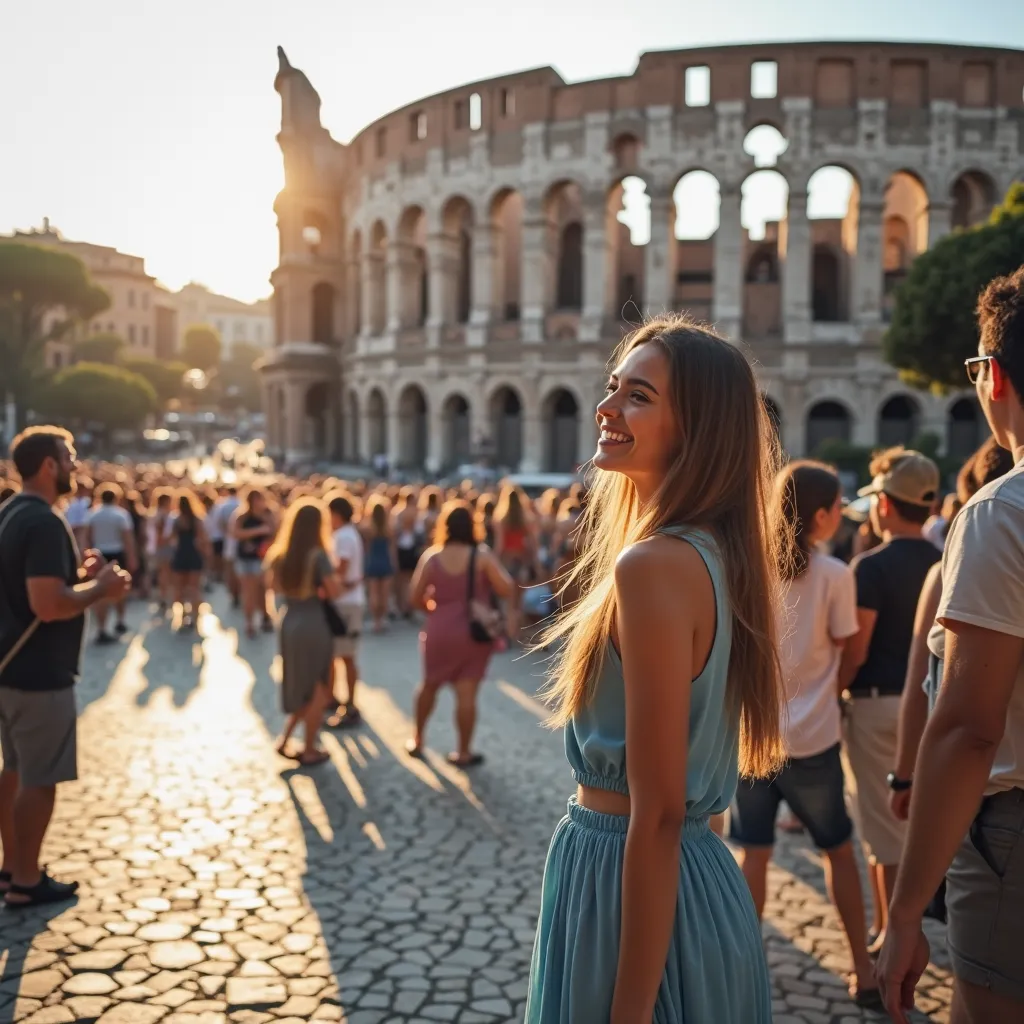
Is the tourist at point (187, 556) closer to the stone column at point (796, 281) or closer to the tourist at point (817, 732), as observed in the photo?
the tourist at point (817, 732)

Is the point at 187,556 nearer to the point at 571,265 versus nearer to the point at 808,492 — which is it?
the point at 808,492

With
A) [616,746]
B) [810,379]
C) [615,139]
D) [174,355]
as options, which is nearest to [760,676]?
[616,746]

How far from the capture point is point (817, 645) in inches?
157

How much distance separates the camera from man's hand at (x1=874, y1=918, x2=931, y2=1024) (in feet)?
6.66

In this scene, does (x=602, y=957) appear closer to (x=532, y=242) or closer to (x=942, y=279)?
(x=942, y=279)

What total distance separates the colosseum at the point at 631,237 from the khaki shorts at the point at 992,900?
28957 mm

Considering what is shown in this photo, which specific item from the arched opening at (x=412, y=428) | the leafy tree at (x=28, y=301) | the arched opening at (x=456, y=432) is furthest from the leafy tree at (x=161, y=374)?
the arched opening at (x=456, y=432)

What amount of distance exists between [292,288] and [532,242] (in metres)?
14.3

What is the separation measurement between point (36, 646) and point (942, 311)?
1945 cm

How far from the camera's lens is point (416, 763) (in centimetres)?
697

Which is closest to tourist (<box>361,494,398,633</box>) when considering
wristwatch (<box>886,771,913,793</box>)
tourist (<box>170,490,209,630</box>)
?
tourist (<box>170,490,209,630</box>)

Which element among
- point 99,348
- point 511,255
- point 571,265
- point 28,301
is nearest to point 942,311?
point 571,265

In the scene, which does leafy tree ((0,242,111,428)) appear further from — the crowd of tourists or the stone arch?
the crowd of tourists

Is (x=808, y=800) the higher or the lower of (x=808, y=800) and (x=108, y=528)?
the lower
